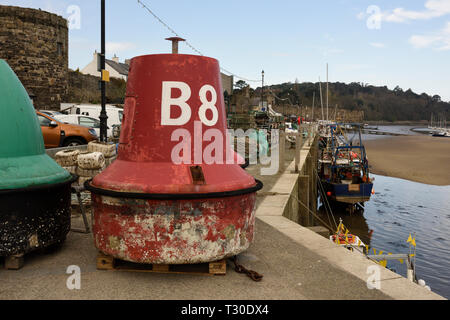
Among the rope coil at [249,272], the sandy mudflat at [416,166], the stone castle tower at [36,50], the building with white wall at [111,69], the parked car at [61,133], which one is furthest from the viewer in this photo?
the building with white wall at [111,69]

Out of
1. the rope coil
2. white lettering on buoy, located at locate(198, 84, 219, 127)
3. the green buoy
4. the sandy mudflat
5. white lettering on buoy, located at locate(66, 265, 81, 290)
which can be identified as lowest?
the sandy mudflat

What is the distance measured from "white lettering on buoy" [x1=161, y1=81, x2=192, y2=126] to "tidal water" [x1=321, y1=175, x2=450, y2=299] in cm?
934

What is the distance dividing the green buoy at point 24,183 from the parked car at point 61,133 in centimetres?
856

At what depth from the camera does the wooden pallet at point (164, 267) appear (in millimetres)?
3947

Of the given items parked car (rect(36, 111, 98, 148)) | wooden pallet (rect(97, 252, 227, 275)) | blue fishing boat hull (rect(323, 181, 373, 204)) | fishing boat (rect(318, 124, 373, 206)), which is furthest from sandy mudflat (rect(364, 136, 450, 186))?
wooden pallet (rect(97, 252, 227, 275))

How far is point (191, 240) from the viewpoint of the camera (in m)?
3.80

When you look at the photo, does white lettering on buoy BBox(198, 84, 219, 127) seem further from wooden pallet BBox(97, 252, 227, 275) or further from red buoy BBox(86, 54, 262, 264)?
wooden pallet BBox(97, 252, 227, 275)

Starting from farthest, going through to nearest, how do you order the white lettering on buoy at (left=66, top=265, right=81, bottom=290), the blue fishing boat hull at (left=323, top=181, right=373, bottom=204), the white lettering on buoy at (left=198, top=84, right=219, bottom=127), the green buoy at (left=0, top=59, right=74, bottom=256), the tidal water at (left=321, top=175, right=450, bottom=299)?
the blue fishing boat hull at (left=323, top=181, right=373, bottom=204)
the tidal water at (left=321, top=175, right=450, bottom=299)
the white lettering on buoy at (left=198, top=84, right=219, bottom=127)
the green buoy at (left=0, top=59, right=74, bottom=256)
the white lettering on buoy at (left=66, top=265, right=81, bottom=290)

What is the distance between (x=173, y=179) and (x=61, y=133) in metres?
10.2

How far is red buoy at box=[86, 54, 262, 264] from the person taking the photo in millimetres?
3770

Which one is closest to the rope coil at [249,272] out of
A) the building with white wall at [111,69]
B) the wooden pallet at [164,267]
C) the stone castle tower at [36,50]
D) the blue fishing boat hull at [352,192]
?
the wooden pallet at [164,267]

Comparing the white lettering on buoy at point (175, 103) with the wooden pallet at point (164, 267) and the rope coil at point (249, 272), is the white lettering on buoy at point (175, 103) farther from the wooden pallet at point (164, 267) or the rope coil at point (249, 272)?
the rope coil at point (249, 272)
